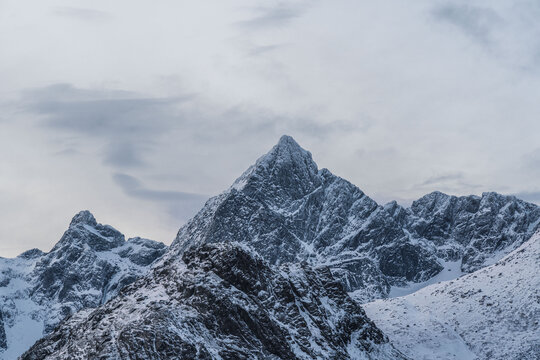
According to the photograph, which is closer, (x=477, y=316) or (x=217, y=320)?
(x=217, y=320)

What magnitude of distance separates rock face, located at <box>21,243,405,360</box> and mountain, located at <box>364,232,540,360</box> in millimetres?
15606

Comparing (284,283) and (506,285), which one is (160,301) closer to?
(284,283)

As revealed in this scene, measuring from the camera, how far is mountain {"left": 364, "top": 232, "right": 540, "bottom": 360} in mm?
119875

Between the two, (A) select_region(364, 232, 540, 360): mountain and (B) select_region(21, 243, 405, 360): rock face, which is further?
(A) select_region(364, 232, 540, 360): mountain

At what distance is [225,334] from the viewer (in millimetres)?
83938

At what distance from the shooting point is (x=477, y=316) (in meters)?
130

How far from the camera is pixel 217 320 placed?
8488 cm

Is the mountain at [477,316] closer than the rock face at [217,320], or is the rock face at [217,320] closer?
the rock face at [217,320]

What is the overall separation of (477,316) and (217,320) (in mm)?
63133

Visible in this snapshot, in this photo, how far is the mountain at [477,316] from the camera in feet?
393

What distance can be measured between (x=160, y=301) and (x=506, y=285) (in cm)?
7502

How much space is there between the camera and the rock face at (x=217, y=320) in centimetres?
7988

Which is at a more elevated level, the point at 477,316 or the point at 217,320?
the point at 477,316

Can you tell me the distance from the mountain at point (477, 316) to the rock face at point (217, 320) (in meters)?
15.6
